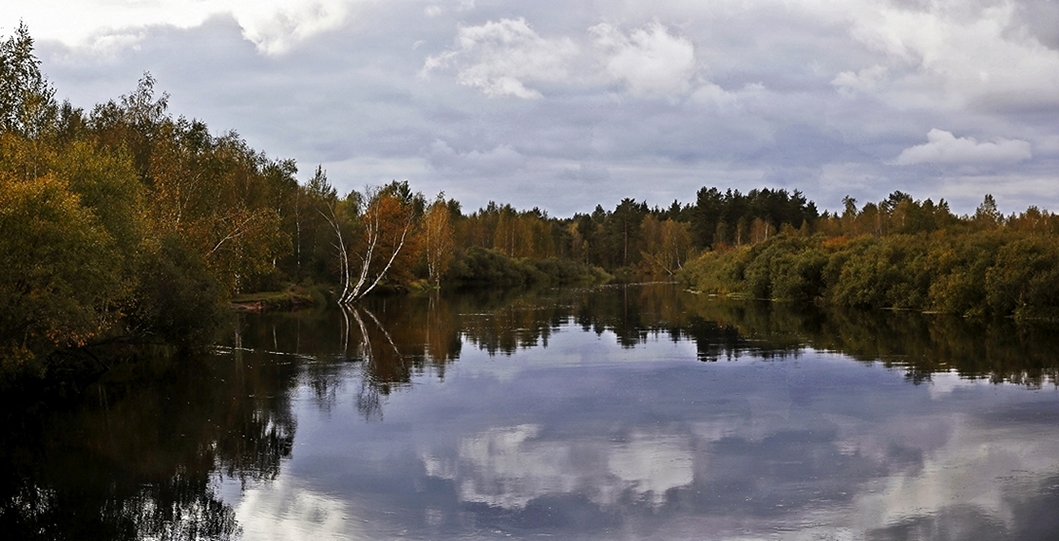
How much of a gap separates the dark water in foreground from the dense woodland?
9.14 ft

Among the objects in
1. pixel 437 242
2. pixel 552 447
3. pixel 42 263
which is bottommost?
pixel 552 447

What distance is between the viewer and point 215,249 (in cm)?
3762

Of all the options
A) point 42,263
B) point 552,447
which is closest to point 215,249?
point 42,263

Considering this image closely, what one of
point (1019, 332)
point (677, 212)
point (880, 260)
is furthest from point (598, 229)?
point (1019, 332)

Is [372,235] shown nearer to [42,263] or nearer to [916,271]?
[916,271]

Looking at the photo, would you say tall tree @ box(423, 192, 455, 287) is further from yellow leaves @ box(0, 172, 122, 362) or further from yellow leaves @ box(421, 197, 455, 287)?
yellow leaves @ box(0, 172, 122, 362)

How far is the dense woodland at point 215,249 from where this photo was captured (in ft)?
67.7

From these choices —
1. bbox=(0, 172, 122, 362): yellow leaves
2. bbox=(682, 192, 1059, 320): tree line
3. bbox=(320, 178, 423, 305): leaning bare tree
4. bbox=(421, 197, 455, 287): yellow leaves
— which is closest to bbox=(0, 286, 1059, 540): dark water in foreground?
bbox=(0, 172, 122, 362): yellow leaves

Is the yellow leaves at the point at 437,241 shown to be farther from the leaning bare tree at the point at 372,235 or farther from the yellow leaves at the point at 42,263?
the yellow leaves at the point at 42,263

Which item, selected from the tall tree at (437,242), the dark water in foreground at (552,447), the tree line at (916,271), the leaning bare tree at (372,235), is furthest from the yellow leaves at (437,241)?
the dark water in foreground at (552,447)

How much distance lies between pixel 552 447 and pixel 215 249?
24.3 meters

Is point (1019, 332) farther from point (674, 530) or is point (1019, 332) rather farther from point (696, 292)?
point (696, 292)

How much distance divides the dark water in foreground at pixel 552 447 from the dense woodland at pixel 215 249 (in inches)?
110

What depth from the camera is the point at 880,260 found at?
189 ft
